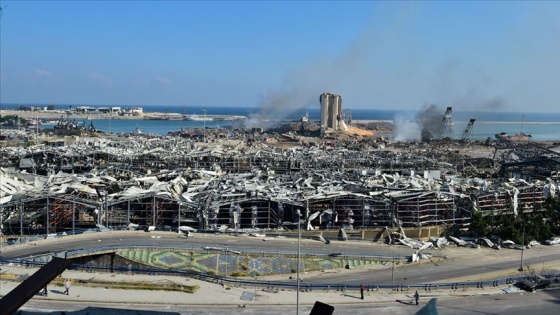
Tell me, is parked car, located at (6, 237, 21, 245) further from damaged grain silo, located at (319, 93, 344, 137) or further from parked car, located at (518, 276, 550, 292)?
damaged grain silo, located at (319, 93, 344, 137)

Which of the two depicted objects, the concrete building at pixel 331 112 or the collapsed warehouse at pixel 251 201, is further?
the concrete building at pixel 331 112

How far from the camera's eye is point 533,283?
1191 inches

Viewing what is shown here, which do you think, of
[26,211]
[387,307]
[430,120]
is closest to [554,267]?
[387,307]

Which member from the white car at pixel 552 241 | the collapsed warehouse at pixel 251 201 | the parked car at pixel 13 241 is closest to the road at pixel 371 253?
the white car at pixel 552 241

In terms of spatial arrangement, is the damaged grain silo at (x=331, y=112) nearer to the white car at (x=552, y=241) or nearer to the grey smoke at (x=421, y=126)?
the grey smoke at (x=421, y=126)

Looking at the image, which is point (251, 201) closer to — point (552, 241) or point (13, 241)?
Answer: point (13, 241)

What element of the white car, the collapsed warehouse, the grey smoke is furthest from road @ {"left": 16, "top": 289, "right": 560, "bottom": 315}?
the grey smoke

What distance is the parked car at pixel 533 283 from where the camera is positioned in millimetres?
29997

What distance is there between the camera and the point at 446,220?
4641cm

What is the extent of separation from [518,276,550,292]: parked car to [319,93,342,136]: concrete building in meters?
135

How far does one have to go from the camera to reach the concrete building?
16688 centimetres

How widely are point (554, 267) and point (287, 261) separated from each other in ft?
60.8

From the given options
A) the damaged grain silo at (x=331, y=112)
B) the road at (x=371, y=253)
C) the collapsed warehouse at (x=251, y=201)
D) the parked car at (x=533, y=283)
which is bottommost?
the road at (x=371, y=253)

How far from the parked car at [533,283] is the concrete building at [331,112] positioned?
135308 millimetres
